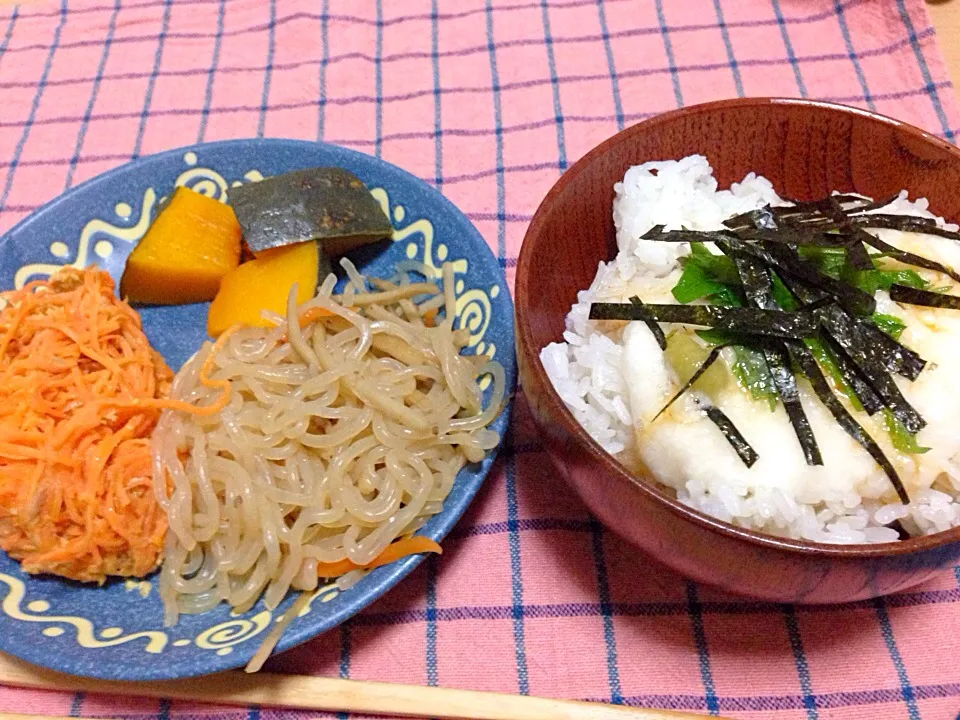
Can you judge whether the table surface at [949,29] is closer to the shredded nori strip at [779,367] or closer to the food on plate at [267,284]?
the shredded nori strip at [779,367]

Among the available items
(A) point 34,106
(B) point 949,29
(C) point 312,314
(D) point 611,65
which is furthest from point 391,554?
(B) point 949,29

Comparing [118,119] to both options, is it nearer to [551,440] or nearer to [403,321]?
[403,321]

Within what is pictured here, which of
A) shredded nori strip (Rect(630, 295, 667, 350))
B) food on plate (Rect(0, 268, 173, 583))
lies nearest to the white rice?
shredded nori strip (Rect(630, 295, 667, 350))

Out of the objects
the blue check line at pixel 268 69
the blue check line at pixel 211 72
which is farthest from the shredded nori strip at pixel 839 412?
the blue check line at pixel 211 72

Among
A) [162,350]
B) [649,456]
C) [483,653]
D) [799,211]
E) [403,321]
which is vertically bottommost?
[483,653]

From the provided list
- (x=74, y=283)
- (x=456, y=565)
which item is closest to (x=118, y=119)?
(x=74, y=283)
